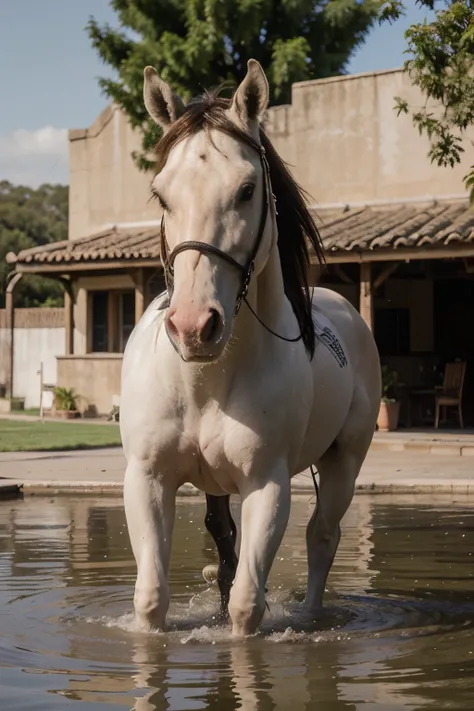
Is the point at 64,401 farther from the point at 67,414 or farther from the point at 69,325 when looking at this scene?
the point at 69,325

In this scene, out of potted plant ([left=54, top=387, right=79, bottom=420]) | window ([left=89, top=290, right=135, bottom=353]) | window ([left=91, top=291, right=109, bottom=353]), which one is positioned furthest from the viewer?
window ([left=91, top=291, right=109, bottom=353])

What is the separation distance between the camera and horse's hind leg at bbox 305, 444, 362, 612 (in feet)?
20.5

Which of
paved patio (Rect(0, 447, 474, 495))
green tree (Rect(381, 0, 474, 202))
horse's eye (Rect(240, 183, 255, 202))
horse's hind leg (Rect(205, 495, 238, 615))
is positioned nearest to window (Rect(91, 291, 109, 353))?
paved patio (Rect(0, 447, 474, 495))

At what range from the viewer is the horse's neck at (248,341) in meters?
4.79

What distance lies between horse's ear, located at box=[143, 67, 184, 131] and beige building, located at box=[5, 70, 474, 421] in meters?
14.5

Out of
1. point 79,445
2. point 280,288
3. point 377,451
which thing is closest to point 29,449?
point 79,445

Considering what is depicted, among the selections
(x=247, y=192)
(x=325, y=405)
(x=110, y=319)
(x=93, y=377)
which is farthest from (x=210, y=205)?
(x=110, y=319)

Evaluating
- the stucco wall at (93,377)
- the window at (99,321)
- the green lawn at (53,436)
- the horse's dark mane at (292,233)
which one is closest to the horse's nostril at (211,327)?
the horse's dark mane at (292,233)

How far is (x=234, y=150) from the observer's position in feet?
15.1

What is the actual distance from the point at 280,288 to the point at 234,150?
72cm

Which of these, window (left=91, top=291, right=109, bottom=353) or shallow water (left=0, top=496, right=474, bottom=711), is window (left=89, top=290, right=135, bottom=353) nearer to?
window (left=91, top=291, right=109, bottom=353)

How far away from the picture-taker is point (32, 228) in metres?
66.2

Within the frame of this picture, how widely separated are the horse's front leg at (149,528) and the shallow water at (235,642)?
0.90ft

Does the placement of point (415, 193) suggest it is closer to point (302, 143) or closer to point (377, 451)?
point (302, 143)
